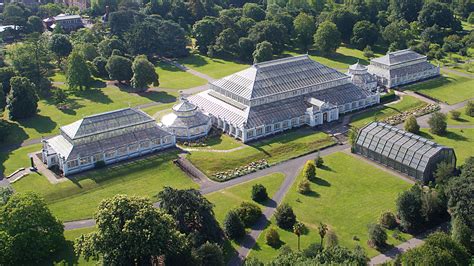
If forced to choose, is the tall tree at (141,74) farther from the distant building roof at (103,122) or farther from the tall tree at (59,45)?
the distant building roof at (103,122)

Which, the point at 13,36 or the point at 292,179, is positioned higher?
the point at 13,36

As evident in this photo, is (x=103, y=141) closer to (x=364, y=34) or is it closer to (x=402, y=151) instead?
(x=402, y=151)

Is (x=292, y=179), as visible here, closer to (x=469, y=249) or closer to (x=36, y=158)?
(x=469, y=249)

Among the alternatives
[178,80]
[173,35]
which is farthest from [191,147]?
[173,35]

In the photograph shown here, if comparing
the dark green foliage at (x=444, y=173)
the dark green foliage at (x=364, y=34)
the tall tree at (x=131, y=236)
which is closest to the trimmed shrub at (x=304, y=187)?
the dark green foliage at (x=444, y=173)

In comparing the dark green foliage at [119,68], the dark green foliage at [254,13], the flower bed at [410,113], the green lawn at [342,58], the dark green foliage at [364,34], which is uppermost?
the dark green foliage at [254,13]

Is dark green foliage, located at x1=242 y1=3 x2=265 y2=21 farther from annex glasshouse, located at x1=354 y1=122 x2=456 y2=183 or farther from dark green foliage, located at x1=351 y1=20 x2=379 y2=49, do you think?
annex glasshouse, located at x1=354 y1=122 x2=456 y2=183

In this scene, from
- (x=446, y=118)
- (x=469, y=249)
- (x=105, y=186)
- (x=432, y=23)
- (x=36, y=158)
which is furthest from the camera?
(x=432, y=23)
